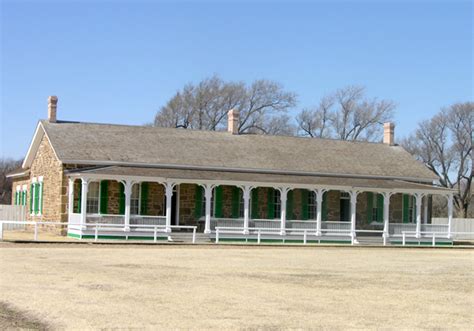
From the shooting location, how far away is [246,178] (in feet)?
121

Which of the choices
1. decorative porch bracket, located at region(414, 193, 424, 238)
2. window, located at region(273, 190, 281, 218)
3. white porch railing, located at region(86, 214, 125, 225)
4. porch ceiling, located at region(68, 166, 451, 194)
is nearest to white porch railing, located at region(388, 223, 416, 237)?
decorative porch bracket, located at region(414, 193, 424, 238)

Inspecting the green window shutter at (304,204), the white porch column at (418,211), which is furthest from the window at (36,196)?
the white porch column at (418,211)

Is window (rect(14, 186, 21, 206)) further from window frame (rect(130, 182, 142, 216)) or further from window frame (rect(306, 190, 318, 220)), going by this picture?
window frame (rect(306, 190, 318, 220))

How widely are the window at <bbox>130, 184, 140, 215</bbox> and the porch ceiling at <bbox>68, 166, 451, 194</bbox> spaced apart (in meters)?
0.90

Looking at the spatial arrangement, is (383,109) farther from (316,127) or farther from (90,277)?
(90,277)

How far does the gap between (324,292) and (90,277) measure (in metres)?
5.13

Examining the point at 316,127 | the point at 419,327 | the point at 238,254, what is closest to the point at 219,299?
the point at 419,327

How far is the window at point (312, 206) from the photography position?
40.0 m

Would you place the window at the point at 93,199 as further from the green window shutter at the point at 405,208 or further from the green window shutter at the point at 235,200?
the green window shutter at the point at 405,208

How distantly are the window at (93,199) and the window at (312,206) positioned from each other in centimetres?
1061

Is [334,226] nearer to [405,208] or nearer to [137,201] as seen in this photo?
[405,208]

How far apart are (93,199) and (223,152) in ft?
25.3

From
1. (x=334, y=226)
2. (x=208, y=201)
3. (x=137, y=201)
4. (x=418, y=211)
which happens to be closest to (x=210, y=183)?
(x=208, y=201)

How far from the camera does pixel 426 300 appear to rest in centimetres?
1559
